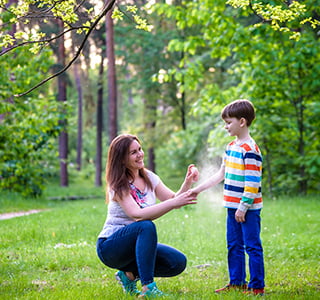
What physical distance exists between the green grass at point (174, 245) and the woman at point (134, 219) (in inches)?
9.5

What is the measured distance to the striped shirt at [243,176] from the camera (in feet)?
12.4

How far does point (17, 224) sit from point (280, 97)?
7858 mm

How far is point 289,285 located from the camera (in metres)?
4.31

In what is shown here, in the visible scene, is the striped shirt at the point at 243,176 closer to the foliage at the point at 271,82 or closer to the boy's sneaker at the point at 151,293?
the boy's sneaker at the point at 151,293

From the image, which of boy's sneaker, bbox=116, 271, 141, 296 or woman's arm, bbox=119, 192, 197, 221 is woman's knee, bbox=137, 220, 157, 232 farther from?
boy's sneaker, bbox=116, 271, 141, 296

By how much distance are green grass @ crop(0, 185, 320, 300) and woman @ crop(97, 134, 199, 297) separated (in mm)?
241

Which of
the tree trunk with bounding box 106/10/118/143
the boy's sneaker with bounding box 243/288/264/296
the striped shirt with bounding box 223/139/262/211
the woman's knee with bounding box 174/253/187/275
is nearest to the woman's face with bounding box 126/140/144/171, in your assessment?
the striped shirt with bounding box 223/139/262/211

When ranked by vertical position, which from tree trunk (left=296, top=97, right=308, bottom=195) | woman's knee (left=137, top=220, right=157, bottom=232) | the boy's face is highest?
the boy's face

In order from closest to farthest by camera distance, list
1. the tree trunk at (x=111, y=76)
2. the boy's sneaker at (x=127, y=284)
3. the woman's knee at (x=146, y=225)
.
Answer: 1. the woman's knee at (x=146, y=225)
2. the boy's sneaker at (x=127, y=284)
3. the tree trunk at (x=111, y=76)

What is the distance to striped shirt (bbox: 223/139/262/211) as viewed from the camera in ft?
12.4

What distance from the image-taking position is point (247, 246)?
153 inches

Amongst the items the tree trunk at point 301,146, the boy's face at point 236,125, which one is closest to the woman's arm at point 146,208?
the boy's face at point 236,125

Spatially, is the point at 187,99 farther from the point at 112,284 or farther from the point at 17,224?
the point at 112,284

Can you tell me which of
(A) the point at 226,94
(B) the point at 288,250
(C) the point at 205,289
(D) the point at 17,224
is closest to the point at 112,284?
(C) the point at 205,289
